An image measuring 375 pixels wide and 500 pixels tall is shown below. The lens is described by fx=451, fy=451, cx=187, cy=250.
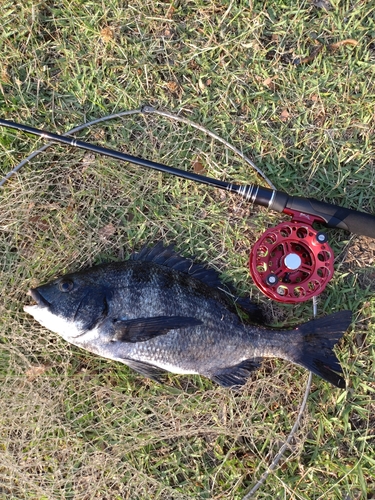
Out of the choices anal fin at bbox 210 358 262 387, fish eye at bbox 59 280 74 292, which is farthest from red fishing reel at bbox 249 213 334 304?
fish eye at bbox 59 280 74 292

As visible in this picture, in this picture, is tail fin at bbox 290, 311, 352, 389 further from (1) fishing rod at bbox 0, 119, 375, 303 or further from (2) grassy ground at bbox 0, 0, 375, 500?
(2) grassy ground at bbox 0, 0, 375, 500

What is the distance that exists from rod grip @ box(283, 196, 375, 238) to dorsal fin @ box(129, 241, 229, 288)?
75 cm

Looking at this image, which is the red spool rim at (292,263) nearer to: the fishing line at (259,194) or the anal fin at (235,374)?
the fishing line at (259,194)

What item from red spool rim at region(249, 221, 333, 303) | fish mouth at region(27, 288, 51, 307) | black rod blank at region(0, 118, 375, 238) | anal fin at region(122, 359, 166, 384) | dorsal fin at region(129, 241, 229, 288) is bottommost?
anal fin at region(122, 359, 166, 384)

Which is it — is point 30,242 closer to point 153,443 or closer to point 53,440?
point 53,440

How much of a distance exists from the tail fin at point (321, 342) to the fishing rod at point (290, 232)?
21cm

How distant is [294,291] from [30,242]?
207 centimetres

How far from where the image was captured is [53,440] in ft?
11.4

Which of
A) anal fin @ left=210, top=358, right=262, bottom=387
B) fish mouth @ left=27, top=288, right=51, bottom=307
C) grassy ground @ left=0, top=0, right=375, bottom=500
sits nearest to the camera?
fish mouth @ left=27, top=288, right=51, bottom=307

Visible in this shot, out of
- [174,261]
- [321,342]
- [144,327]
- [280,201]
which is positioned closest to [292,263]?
[280,201]

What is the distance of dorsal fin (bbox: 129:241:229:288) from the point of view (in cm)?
336

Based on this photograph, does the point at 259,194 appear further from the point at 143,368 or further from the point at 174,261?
the point at 143,368

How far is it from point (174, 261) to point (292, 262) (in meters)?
0.86

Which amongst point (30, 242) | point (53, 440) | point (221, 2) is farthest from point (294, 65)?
point (53, 440)
